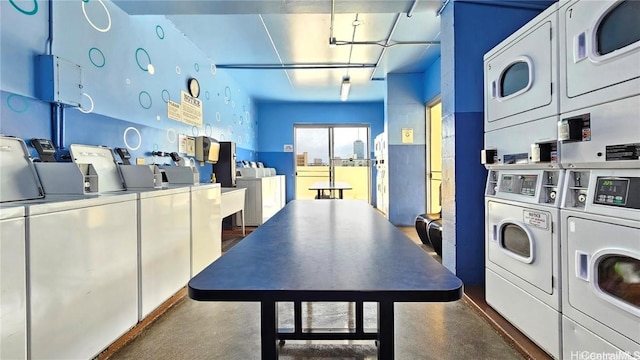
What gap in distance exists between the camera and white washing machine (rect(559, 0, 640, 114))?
4.41 ft

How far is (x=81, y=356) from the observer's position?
179 centimetres

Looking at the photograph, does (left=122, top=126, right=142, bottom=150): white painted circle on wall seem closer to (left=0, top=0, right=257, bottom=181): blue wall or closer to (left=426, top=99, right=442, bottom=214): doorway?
(left=0, top=0, right=257, bottom=181): blue wall

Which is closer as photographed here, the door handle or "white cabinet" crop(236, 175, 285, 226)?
the door handle

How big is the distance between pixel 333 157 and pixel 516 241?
743 centimetres

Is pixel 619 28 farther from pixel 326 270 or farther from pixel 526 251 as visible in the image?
pixel 326 270

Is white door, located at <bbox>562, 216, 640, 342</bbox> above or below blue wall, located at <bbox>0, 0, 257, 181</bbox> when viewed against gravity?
below

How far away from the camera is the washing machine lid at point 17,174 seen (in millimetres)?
1824

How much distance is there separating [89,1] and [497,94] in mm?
3425

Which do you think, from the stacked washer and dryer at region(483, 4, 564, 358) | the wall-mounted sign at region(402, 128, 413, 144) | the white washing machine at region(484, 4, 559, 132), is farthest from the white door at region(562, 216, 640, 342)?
the wall-mounted sign at region(402, 128, 413, 144)

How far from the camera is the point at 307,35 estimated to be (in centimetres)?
458

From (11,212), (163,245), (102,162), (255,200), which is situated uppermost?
(102,162)

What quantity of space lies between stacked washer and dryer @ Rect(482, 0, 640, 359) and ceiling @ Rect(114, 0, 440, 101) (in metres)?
1.77

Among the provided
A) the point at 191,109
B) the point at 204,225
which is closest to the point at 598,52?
the point at 204,225

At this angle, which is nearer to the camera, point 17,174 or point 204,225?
point 17,174
